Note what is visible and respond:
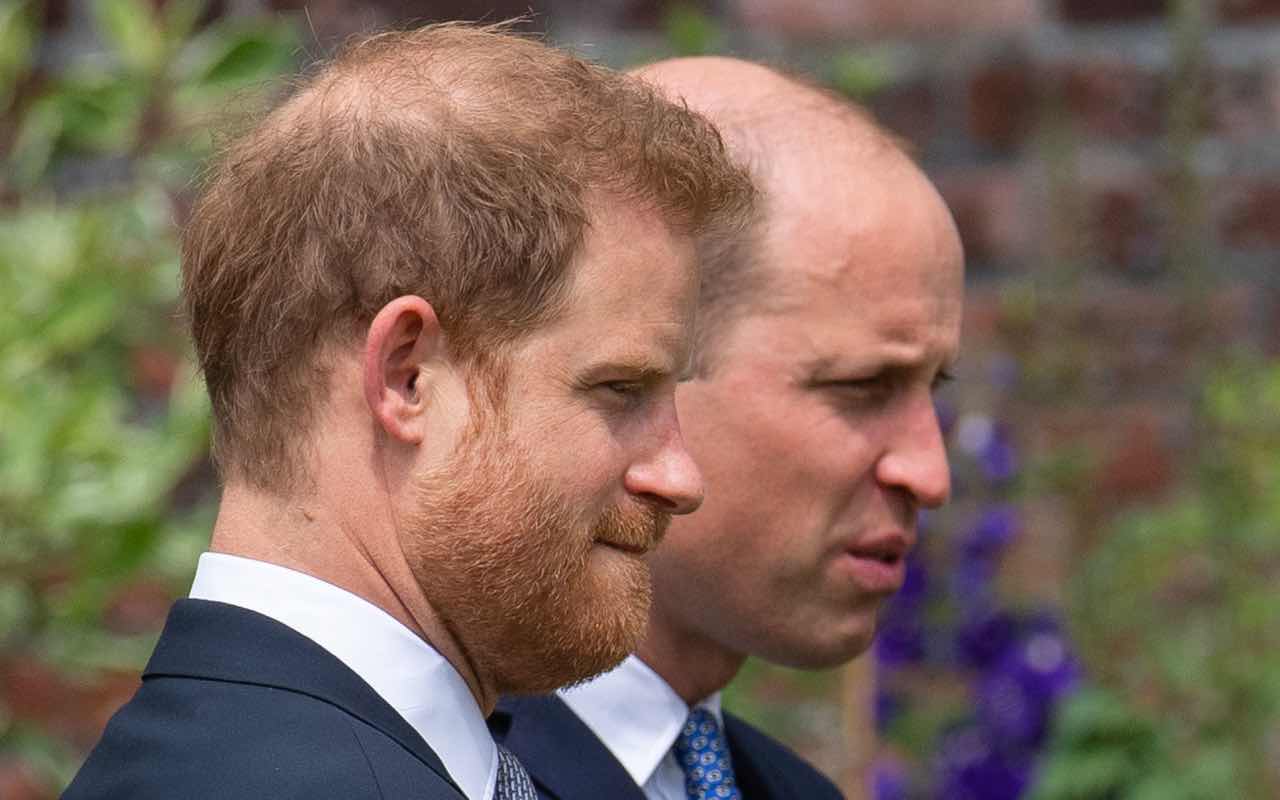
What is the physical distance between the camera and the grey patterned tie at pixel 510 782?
4.88 ft

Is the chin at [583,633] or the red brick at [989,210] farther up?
the chin at [583,633]

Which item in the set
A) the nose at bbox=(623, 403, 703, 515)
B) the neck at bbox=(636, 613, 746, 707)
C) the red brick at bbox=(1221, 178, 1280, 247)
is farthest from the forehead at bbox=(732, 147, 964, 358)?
the red brick at bbox=(1221, 178, 1280, 247)

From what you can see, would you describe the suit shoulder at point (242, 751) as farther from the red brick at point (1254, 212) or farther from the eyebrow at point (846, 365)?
the red brick at point (1254, 212)

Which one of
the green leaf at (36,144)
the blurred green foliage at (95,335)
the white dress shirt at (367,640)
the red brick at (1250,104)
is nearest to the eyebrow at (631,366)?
the white dress shirt at (367,640)

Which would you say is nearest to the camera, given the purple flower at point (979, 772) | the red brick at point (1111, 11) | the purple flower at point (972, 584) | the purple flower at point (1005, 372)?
the purple flower at point (979, 772)

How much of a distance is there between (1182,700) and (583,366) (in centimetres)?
213

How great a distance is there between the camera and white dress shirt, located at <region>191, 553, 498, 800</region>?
4.63 ft

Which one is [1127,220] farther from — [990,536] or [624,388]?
[624,388]

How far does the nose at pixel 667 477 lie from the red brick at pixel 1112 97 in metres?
2.25

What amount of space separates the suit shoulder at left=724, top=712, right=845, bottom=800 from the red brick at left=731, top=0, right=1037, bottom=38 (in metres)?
1.62

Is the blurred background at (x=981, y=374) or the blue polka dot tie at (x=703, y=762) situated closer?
the blue polka dot tie at (x=703, y=762)

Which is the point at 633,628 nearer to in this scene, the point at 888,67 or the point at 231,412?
the point at 231,412

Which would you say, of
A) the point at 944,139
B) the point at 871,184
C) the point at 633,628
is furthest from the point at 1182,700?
the point at 633,628

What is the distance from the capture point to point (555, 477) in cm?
144
